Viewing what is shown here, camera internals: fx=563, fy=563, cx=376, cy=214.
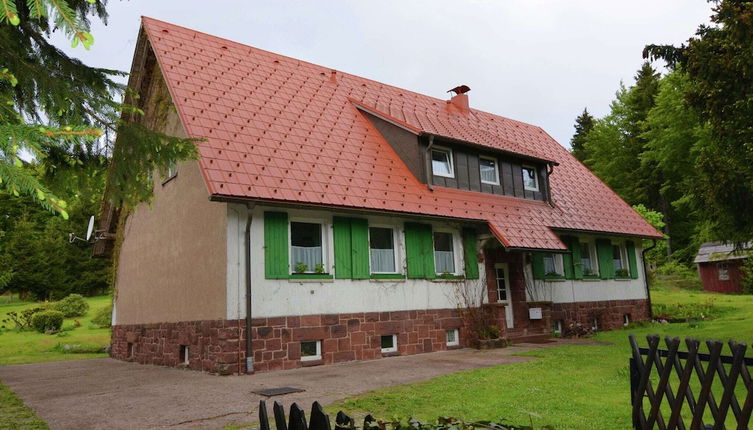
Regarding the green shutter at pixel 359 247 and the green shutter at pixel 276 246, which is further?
the green shutter at pixel 359 247

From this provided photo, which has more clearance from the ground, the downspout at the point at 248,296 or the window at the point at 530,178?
the window at the point at 530,178

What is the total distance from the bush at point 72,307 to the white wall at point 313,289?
21570 millimetres


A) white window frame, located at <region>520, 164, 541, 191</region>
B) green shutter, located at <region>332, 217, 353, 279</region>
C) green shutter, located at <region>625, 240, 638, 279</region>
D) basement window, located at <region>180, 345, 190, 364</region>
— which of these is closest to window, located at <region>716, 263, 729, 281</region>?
green shutter, located at <region>625, 240, 638, 279</region>

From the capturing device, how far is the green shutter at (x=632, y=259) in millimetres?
20234

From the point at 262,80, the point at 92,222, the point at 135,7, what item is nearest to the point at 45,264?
the point at 92,222

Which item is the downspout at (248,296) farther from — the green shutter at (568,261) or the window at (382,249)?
the green shutter at (568,261)

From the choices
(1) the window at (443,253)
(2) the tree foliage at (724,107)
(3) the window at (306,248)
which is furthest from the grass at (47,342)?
(2) the tree foliage at (724,107)

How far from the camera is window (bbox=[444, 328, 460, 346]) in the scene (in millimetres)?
14055

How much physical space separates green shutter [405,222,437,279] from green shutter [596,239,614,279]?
7925 millimetres

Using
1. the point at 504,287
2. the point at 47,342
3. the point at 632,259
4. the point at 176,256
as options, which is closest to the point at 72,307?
the point at 47,342

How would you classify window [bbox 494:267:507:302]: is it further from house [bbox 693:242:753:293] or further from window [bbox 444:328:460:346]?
house [bbox 693:242:753:293]

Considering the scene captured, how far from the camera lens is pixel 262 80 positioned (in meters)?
15.0

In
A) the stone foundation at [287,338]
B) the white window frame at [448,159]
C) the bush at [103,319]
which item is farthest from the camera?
the bush at [103,319]

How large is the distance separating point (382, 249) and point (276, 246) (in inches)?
112
